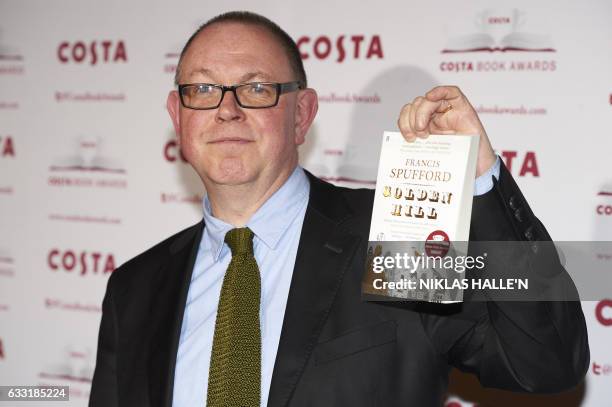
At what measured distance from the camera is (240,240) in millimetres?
2004

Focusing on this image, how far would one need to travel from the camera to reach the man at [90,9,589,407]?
162 centimetres

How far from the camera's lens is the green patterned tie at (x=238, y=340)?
5.88ft

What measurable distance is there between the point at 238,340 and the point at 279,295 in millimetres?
177

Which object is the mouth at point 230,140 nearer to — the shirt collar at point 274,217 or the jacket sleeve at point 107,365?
the shirt collar at point 274,217

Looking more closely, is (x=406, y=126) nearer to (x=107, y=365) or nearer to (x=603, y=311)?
(x=107, y=365)

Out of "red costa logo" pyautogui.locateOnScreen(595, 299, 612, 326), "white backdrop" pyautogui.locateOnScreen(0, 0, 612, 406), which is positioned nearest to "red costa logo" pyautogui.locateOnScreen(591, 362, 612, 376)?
"white backdrop" pyautogui.locateOnScreen(0, 0, 612, 406)

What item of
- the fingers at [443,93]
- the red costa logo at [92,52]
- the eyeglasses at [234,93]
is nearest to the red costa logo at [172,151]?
the red costa logo at [92,52]

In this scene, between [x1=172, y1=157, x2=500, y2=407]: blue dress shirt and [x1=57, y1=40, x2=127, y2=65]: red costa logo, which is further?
[x1=57, y1=40, x2=127, y2=65]: red costa logo

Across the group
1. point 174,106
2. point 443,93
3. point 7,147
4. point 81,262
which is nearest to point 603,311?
point 443,93

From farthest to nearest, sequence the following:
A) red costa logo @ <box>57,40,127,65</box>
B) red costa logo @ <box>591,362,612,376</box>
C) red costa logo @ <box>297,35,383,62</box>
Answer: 1. red costa logo @ <box>57,40,127,65</box>
2. red costa logo @ <box>297,35,383,62</box>
3. red costa logo @ <box>591,362,612,376</box>

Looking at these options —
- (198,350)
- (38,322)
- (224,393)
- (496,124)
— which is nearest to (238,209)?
(198,350)

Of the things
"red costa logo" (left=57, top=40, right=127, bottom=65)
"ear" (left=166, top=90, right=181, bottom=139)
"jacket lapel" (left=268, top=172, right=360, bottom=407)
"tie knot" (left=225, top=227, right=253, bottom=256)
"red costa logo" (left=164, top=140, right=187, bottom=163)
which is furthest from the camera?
"red costa logo" (left=57, top=40, right=127, bottom=65)

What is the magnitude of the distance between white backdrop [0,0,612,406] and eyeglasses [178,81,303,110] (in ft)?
3.86

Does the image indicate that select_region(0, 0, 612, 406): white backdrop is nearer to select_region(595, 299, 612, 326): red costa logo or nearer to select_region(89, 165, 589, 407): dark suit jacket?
select_region(595, 299, 612, 326): red costa logo
